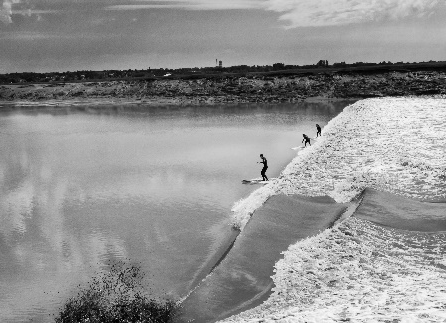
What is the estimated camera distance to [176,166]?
2355 cm

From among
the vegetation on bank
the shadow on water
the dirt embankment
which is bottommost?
the vegetation on bank

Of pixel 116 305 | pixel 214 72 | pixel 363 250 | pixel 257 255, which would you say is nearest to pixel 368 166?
pixel 363 250

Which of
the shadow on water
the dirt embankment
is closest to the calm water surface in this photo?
the shadow on water

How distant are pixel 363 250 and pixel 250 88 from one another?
241 feet

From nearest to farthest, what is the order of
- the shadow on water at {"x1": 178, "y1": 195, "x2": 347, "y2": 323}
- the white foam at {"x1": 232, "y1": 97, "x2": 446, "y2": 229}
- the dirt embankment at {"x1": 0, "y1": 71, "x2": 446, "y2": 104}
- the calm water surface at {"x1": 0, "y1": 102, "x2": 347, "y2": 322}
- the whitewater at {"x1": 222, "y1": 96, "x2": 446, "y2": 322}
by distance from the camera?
the whitewater at {"x1": 222, "y1": 96, "x2": 446, "y2": 322}, the shadow on water at {"x1": 178, "y1": 195, "x2": 347, "y2": 323}, the calm water surface at {"x1": 0, "y1": 102, "x2": 347, "y2": 322}, the white foam at {"x1": 232, "y1": 97, "x2": 446, "y2": 229}, the dirt embankment at {"x1": 0, "y1": 71, "x2": 446, "y2": 104}

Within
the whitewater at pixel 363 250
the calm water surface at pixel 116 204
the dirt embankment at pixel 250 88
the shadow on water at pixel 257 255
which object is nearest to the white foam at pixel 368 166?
the whitewater at pixel 363 250

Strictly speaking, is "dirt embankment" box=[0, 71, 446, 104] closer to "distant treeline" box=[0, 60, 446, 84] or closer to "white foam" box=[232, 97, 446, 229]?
"distant treeline" box=[0, 60, 446, 84]

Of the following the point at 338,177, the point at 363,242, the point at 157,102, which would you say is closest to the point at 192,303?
the point at 363,242

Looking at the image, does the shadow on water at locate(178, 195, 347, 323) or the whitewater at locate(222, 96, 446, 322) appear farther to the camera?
the shadow on water at locate(178, 195, 347, 323)

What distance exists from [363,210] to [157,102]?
6362cm

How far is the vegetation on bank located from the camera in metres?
8.83

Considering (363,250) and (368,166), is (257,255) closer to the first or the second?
(363,250)

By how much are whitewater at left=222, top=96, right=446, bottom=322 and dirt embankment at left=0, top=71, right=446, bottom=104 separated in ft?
169

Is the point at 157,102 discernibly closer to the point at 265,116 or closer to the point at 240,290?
the point at 265,116
